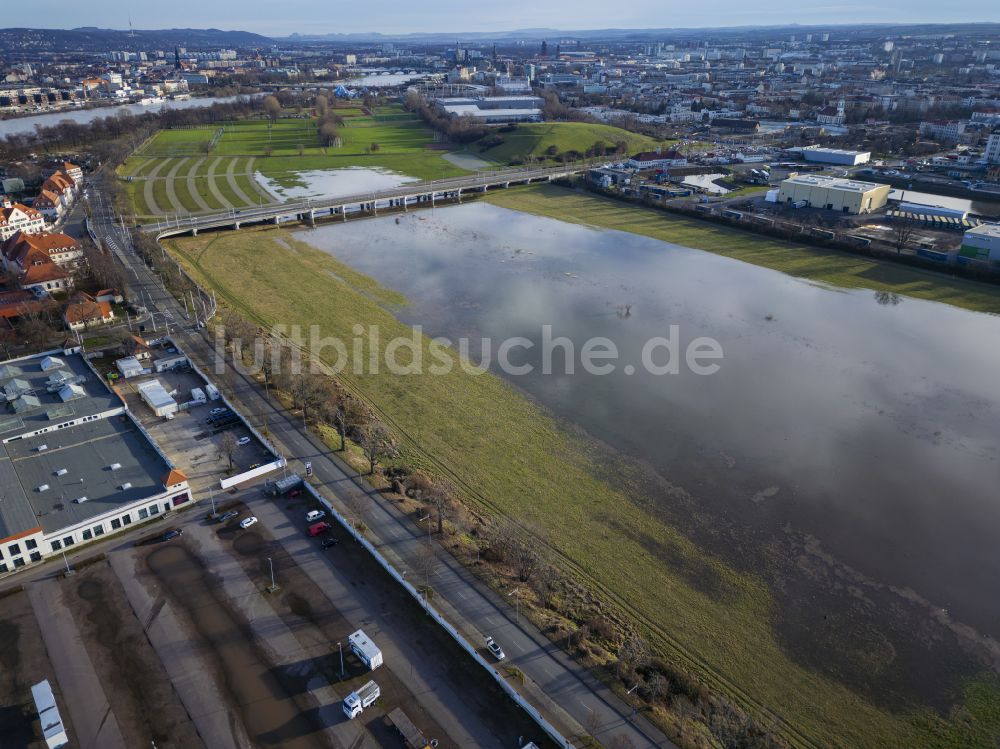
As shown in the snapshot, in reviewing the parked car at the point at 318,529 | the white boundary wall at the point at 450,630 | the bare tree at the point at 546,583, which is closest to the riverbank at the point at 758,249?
the bare tree at the point at 546,583

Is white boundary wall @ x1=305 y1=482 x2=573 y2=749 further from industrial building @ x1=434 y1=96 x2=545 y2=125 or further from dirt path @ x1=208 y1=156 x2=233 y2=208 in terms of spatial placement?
industrial building @ x1=434 y1=96 x2=545 y2=125

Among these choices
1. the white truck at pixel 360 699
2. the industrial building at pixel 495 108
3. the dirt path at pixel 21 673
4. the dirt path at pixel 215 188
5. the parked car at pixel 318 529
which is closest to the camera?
the dirt path at pixel 21 673

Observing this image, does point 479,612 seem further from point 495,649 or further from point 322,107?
point 322,107

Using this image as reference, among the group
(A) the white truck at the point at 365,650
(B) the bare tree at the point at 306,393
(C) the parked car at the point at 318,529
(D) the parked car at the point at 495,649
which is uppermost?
(B) the bare tree at the point at 306,393

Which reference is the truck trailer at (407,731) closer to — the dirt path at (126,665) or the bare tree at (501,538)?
the dirt path at (126,665)

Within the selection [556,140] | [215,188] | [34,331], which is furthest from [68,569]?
[556,140]

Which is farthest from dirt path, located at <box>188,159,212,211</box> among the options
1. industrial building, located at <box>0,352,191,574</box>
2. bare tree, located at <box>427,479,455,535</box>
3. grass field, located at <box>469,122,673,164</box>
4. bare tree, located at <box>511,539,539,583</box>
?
bare tree, located at <box>511,539,539,583</box>
